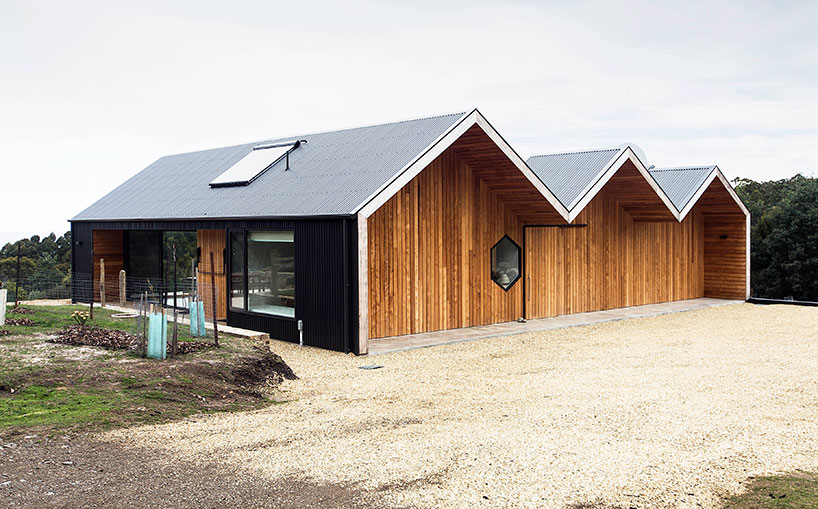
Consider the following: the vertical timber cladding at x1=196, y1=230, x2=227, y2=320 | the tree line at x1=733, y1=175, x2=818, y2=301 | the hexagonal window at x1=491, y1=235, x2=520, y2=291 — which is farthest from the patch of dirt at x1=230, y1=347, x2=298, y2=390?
the tree line at x1=733, y1=175, x2=818, y2=301

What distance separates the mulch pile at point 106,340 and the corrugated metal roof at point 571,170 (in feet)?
28.8

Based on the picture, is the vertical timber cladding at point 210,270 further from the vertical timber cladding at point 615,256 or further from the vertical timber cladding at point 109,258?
the vertical timber cladding at point 615,256

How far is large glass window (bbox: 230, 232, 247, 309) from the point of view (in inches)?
566

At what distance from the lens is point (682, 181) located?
20797 mm

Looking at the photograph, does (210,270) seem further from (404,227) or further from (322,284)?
(404,227)

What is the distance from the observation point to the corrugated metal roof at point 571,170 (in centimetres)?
1670

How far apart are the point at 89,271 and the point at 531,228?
11523 mm

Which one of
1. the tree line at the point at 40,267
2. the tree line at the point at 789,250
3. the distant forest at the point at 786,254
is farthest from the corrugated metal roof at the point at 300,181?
the tree line at the point at 789,250

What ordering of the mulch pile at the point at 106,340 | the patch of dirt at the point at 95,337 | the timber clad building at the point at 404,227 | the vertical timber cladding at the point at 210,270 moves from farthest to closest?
the vertical timber cladding at the point at 210,270
the timber clad building at the point at 404,227
the patch of dirt at the point at 95,337
the mulch pile at the point at 106,340

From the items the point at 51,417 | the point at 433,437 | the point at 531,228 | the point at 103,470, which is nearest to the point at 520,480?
the point at 433,437

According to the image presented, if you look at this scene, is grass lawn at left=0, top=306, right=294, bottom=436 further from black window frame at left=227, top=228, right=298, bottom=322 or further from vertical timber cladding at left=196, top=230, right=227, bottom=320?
vertical timber cladding at left=196, top=230, right=227, bottom=320

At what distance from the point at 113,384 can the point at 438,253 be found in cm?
760

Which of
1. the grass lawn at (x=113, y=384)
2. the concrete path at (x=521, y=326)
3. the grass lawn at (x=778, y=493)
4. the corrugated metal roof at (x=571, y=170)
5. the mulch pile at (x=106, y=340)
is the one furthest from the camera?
the corrugated metal roof at (x=571, y=170)

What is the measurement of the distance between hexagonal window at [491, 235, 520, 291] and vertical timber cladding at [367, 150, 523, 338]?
14cm
